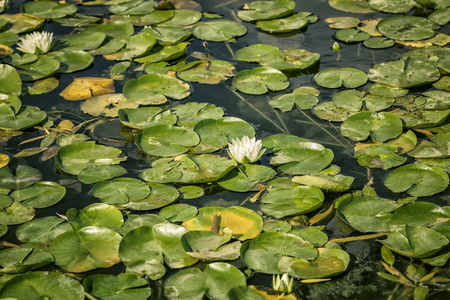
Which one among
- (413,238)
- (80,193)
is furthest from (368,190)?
(80,193)

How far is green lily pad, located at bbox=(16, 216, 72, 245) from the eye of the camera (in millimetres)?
2650

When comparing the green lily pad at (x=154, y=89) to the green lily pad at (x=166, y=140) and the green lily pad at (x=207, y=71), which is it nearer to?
the green lily pad at (x=207, y=71)

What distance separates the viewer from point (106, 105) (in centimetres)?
369

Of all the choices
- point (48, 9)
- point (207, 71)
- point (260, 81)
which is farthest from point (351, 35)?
point (48, 9)

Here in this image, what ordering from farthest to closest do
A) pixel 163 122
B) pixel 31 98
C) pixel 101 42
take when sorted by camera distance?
1. pixel 101 42
2. pixel 31 98
3. pixel 163 122

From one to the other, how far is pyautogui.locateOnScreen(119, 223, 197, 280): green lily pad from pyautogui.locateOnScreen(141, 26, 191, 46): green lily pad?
214 cm

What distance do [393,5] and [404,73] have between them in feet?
3.91

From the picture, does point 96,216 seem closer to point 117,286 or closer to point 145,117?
point 117,286

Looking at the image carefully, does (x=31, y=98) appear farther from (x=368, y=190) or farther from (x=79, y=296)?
(x=368, y=190)

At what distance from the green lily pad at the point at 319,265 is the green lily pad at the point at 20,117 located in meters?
1.94

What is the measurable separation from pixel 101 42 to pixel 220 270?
2.61 m

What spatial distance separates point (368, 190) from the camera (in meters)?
2.93

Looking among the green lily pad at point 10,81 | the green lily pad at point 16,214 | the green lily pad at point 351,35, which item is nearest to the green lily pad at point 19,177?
the green lily pad at point 16,214

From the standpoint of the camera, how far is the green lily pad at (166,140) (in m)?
3.22
